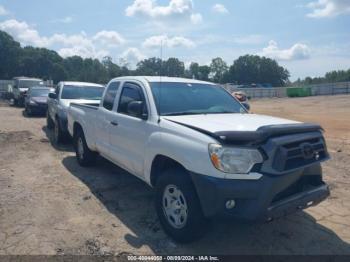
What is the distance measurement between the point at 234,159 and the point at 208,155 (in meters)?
0.26

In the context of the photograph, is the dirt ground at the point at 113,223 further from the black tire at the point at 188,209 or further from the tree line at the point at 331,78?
the tree line at the point at 331,78

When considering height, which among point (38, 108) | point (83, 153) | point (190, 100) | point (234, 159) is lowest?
point (83, 153)

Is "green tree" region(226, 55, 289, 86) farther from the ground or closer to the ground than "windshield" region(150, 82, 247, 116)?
farther from the ground

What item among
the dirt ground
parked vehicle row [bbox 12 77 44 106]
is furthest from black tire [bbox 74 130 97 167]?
parked vehicle row [bbox 12 77 44 106]

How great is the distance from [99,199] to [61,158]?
3.15 m

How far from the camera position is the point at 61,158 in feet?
26.7

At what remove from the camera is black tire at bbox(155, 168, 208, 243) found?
361cm

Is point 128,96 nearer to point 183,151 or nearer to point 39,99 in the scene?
point 183,151

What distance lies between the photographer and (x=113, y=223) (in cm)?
451

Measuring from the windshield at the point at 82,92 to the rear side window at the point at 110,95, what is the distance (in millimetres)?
4658

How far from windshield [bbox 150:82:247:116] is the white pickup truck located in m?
0.01

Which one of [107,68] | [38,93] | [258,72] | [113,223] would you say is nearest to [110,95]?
[113,223]

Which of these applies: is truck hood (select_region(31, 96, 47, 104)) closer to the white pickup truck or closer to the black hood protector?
the white pickup truck

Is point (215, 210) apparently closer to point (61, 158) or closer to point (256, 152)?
point (256, 152)
